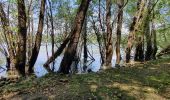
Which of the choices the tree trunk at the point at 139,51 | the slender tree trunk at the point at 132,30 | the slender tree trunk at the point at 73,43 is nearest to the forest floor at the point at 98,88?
the slender tree trunk at the point at 73,43

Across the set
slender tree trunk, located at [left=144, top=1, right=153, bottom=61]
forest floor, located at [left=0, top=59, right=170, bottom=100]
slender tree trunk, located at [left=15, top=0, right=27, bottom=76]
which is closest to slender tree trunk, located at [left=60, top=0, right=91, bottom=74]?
forest floor, located at [left=0, top=59, right=170, bottom=100]

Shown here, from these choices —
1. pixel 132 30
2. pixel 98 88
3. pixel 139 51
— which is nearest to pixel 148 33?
pixel 139 51

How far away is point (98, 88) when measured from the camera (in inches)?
418

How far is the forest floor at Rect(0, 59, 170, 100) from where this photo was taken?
10.0m

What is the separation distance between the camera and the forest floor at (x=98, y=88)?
32.9 feet

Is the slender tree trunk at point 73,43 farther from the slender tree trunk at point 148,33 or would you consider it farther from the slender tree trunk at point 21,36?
the slender tree trunk at point 148,33

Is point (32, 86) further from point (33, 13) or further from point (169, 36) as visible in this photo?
point (169, 36)

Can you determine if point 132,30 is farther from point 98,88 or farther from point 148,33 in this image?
point 98,88

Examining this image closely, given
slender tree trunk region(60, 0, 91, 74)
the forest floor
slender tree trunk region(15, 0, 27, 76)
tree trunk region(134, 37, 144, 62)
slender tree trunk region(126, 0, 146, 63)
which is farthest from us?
tree trunk region(134, 37, 144, 62)

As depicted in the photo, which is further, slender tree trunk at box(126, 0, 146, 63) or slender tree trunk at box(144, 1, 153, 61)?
slender tree trunk at box(144, 1, 153, 61)

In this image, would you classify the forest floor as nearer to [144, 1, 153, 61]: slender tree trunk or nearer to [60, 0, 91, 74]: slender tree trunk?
[60, 0, 91, 74]: slender tree trunk

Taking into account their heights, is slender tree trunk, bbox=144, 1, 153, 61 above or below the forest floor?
above

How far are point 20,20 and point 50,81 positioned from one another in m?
5.60

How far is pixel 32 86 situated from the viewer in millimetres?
11555
